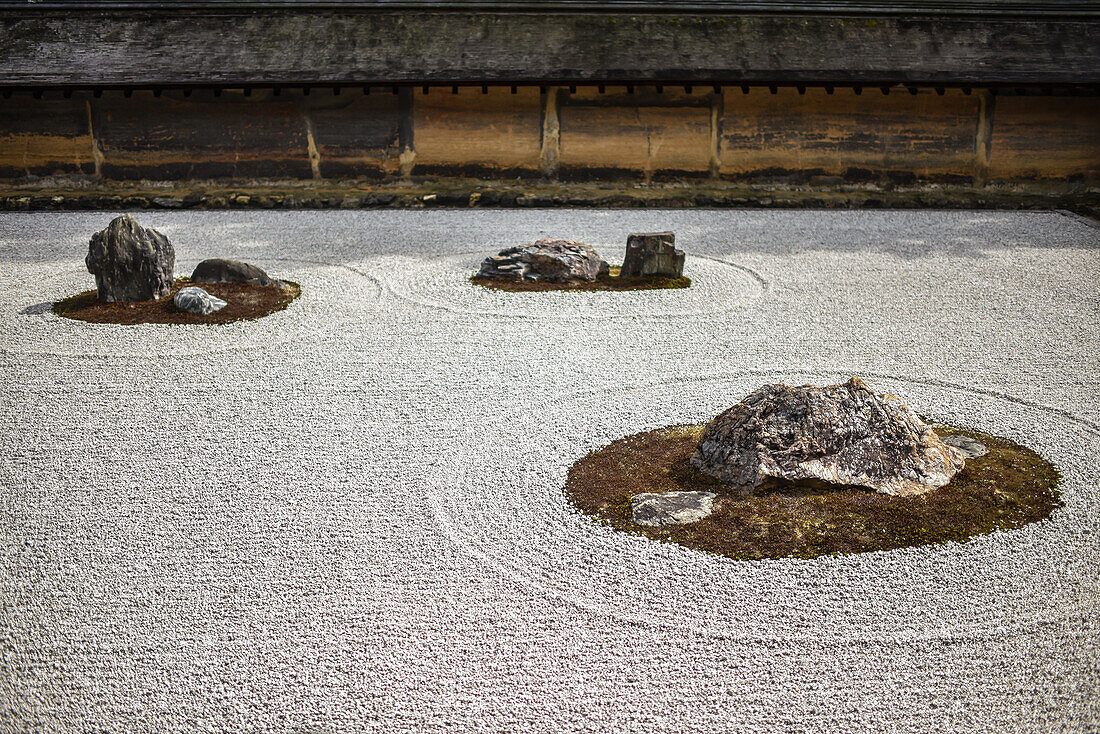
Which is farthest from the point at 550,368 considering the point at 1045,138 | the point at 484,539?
the point at 1045,138

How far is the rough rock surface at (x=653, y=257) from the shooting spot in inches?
349

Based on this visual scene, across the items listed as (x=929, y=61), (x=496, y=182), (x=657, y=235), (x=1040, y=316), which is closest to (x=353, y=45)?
(x=496, y=182)

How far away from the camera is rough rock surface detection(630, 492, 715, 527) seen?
4.18 metres

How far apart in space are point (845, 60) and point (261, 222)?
950cm

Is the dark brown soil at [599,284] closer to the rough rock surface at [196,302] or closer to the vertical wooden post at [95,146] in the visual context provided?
the rough rock surface at [196,302]

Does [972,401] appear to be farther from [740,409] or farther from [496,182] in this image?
[496,182]

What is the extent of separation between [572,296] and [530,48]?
7.31 m

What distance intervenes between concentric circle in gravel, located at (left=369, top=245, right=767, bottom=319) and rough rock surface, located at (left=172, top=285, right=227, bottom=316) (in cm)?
171

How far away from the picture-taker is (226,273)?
28.0 feet

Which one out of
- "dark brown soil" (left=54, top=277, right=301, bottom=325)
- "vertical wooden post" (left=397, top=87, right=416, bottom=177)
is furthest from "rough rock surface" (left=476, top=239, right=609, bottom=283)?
"vertical wooden post" (left=397, top=87, right=416, bottom=177)

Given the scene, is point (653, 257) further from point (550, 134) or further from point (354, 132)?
point (354, 132)

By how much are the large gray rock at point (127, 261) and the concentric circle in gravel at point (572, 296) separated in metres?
2.17

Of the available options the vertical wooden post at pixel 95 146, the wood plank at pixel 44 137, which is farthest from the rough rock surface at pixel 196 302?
the wood plank at pixel 44 137

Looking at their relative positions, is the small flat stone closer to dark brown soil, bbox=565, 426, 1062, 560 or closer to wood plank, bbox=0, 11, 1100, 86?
dark brown soil, bbox=565, 426, 1062, 560
